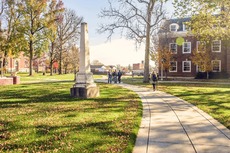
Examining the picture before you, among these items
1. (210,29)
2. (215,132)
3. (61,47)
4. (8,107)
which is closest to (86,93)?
(8,107)

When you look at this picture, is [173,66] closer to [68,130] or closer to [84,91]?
[84,91]

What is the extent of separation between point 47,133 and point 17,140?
2.83 ft

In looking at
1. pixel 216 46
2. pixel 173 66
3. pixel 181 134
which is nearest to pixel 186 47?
pixel 173 66

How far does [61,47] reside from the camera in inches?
2078

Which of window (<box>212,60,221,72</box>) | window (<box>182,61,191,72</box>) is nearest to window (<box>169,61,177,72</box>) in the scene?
window (<box>182,61,191,72</box>)

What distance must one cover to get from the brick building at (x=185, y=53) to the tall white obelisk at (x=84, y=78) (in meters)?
26.7

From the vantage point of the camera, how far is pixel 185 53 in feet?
136

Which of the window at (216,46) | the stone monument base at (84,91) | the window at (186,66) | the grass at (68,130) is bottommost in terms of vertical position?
the grass at (68,130)

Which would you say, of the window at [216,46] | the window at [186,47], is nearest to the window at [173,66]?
the window at [186,47]

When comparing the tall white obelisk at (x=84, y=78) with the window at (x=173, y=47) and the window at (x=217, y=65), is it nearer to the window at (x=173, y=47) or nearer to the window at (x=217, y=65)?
the window at (x=217, y=65)

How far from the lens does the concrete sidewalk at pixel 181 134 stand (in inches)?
210

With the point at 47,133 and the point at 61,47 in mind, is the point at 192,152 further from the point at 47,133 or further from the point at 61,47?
the point at 61,47

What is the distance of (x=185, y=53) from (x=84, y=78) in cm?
3132

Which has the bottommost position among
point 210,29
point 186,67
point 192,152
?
point 192,152
